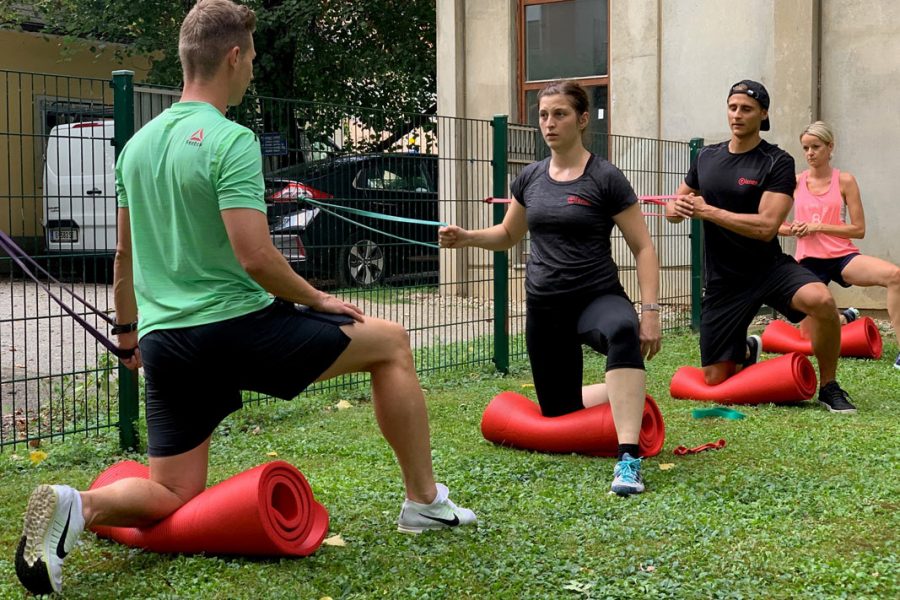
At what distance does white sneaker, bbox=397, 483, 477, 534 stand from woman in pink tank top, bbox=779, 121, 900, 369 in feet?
16.9

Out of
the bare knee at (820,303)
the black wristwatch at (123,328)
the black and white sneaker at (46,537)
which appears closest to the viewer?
the black and white sneaker at (46,537)

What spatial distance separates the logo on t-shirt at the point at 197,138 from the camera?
362 centimetres

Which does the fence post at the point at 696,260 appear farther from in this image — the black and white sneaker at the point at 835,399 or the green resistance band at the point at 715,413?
the green resistance band at the point at 715,413

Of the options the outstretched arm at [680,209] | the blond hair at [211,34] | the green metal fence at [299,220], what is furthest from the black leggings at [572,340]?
the blond hair at [211,34]

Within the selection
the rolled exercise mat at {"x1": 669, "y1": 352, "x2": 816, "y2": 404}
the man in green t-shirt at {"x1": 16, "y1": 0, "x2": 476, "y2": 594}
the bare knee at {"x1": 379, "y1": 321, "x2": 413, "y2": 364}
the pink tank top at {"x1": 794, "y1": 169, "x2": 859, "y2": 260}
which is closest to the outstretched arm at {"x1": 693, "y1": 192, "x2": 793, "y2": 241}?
→ the rolled exercise mat at {"x1": 669, "y1": 352, "x2": 816, "y2": 404}

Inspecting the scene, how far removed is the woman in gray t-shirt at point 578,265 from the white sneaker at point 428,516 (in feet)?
3.36

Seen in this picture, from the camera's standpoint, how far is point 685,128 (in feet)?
41.5

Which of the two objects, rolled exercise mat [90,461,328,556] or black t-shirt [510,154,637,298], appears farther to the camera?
black t-shirt [510,154,637,298]

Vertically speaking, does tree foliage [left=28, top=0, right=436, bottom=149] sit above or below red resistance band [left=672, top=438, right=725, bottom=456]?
above

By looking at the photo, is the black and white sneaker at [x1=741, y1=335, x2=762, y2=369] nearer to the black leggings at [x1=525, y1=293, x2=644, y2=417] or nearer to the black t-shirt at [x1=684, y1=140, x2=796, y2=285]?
the black t-shirt at [x1=684, y1=140, x2=796, y2=285]

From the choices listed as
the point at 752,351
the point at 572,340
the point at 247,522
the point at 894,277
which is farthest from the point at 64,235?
the point at 894,277

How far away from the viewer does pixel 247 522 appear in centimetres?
387

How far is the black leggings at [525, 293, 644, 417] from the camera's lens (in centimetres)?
518

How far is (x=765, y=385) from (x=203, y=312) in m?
4.48
